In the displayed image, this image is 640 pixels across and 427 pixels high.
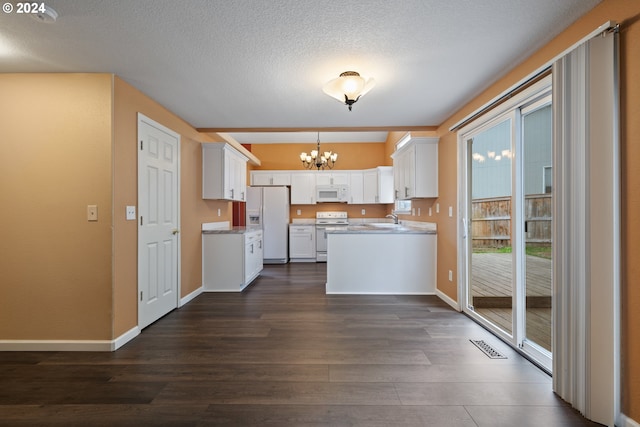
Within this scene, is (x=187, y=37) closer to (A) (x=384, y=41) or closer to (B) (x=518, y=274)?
(A) (x=384, y=41)

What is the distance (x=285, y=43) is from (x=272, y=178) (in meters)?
5.18

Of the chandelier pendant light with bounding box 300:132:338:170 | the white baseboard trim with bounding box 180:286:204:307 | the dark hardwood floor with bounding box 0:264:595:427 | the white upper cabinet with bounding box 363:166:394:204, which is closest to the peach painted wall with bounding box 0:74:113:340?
the dark hardwood floor with bounding box 0:264:595:427

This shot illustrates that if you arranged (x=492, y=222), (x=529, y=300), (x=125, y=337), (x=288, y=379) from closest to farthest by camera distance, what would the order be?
(x=288, y=379) → (x=125, y=337) → (x=529, y=300) → (x=492, y=222)

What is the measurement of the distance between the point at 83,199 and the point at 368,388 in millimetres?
2657

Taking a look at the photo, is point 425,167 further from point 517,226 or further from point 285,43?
point 285,43

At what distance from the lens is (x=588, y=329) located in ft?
5.33

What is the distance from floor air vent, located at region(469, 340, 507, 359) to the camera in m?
2.37

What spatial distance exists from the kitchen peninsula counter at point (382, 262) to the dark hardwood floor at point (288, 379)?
3.17ft

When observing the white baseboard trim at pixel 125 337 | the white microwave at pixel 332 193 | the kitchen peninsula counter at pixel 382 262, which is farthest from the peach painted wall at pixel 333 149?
the white baseboard trim at pixel 125 337

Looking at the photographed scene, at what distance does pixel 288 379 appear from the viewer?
204cm

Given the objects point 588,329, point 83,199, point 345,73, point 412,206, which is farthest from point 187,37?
point 412,206

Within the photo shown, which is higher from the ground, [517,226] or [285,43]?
[285,43]

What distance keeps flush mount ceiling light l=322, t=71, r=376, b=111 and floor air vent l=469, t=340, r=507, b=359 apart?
2.30m

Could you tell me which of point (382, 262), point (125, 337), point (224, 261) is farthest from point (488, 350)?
point (224, 261)
